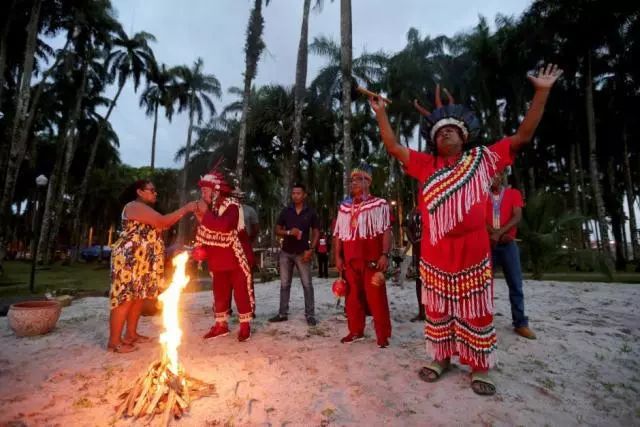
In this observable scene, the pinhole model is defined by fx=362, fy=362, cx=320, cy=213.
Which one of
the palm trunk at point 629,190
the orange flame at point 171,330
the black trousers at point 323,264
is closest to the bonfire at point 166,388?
the orange flame at point 171,330

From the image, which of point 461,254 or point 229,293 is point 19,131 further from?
point 461,254

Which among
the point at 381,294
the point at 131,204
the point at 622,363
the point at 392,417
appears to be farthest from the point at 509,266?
the point at 131,204

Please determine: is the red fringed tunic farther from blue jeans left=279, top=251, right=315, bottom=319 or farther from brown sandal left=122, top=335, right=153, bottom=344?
brown sandal left=122, top=335, right=153, bottom=344

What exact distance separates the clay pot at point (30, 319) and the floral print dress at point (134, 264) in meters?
1.36

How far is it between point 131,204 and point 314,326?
2.79m

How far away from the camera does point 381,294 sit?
402cm

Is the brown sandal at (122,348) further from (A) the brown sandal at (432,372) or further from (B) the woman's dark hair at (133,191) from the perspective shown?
(A) the brown sandal at (432,372)

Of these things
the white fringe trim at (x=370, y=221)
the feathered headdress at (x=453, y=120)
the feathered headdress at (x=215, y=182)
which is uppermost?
the feathered headdress at (x=453, y=120)

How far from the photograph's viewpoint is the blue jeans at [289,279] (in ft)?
17.2

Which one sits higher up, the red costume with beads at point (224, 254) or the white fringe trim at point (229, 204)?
the white fringe trim at point (229, 204)

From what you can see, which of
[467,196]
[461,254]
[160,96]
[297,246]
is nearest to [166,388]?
[461,254]

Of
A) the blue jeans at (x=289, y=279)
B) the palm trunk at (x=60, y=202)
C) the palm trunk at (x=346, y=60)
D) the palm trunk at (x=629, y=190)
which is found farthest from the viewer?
the palm trunk at (x=60, y=202)

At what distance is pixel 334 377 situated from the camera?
10.5 feet

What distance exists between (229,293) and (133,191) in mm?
1701
